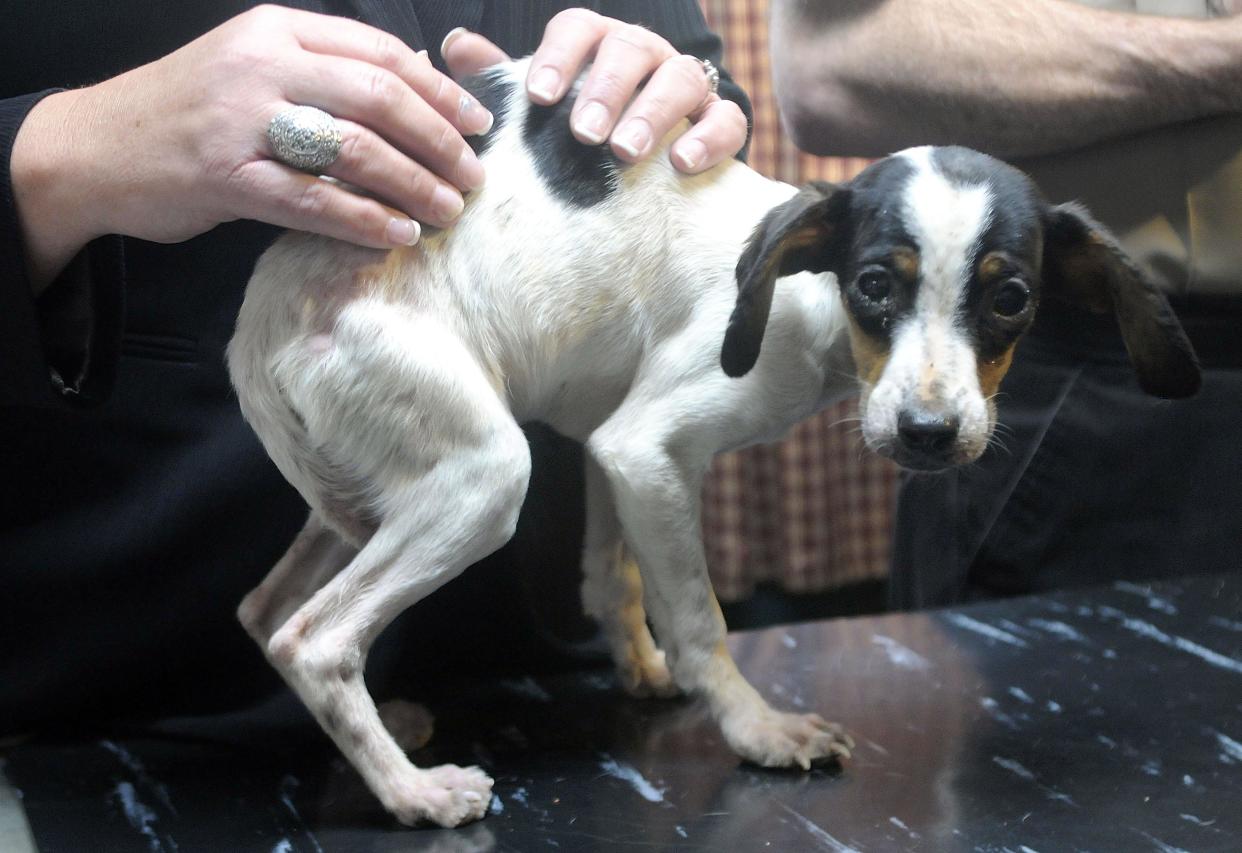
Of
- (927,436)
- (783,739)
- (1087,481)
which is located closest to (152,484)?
(783,739)

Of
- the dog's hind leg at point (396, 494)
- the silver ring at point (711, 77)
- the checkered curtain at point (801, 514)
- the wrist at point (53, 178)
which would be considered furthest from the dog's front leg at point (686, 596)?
the checkered curtain at point (801, 514)

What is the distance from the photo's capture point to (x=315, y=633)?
1.03m

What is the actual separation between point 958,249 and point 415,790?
625 mm

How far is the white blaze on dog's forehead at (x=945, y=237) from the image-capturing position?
3.16 ft

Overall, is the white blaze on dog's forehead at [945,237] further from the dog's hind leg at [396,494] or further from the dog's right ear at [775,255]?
the dog's hind leg at [396,494]

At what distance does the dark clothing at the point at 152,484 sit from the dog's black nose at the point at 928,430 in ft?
1.76

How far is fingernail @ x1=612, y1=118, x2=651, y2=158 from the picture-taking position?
1.07 meters

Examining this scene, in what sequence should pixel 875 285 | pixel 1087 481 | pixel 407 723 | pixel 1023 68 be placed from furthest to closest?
pixel 1087 481 → pixel 1023 68 → pixel 407 723 → pixel 875 285

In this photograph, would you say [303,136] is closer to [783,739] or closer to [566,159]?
[566,159]

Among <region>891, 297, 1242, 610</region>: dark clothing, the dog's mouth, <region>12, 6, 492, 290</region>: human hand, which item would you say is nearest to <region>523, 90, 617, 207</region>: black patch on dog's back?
<region>12, 6, 492, 290</region>: human hand

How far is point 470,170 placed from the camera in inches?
40.4

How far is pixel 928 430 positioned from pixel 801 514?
252cm

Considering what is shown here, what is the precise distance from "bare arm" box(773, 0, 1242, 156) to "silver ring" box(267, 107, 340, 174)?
0.77 metres

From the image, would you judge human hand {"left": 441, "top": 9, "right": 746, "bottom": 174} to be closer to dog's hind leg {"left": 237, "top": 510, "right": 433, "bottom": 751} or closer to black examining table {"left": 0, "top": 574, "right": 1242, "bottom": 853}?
dog's hind leg {"left": 237, "top": 510, "right": 433, "bottom": 751}
